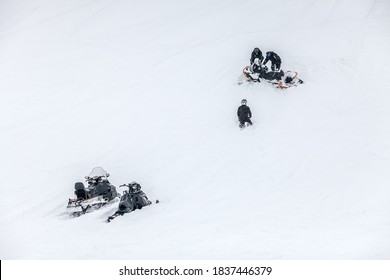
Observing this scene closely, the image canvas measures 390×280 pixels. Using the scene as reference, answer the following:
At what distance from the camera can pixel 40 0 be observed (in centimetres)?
3119

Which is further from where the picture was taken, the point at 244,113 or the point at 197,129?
the point at 197,129

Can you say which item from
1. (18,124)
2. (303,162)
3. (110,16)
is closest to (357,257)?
(303,162)

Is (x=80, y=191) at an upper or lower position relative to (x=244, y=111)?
lower

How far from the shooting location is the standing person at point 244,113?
1748 cm

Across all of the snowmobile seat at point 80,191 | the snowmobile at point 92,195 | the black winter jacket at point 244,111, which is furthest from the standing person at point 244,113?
the snowmobile seat at point 80,191

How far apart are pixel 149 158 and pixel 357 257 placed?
27.0ft

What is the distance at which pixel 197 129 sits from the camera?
18.2 meters

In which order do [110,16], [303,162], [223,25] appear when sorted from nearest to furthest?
1. [303,162]
2. [223,25]
3. [110,16]

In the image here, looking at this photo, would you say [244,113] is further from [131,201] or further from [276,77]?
[131,201]

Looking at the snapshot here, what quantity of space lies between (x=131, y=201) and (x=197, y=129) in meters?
5.21

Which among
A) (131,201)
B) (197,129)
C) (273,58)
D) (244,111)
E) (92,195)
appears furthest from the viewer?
(273,58)

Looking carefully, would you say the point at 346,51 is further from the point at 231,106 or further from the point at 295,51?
the point at 231,106

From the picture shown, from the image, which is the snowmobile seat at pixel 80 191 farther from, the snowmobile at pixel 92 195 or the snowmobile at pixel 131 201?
the snowmobile at pixel 131 201

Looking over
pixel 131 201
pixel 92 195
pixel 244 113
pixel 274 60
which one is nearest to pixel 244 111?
pixel 244 113
